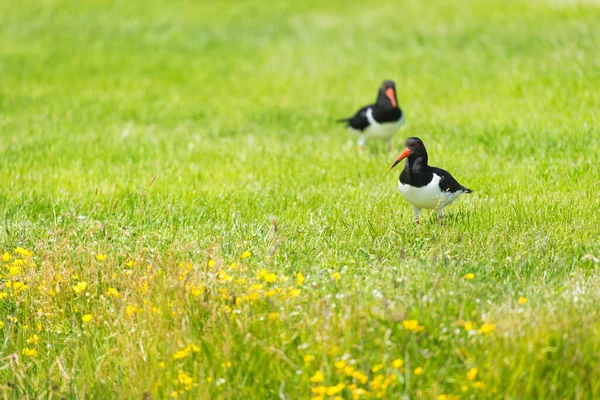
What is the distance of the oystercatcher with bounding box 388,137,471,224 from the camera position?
696 cm

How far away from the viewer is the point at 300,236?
695 centimetres

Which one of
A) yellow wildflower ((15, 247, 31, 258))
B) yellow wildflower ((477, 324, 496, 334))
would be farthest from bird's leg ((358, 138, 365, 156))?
yellow wildflower ((477, 324, 496, 334))

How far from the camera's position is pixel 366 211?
25.1 ft

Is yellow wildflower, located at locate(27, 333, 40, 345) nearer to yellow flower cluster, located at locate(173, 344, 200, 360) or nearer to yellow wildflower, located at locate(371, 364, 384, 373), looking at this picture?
yellow flower cluster, located at locate(173, 344, 200, 360)

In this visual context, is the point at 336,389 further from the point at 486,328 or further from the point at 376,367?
the point at 486,328

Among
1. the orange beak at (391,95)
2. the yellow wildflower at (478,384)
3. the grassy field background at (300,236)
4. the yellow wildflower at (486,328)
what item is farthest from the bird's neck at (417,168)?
the orange beak at (391,95)

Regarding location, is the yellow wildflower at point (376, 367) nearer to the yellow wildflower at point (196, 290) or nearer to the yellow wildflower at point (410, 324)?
the yellow wildflower at point (410, 324)

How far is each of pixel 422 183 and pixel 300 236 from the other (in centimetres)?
114

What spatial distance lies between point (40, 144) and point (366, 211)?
17.9ft

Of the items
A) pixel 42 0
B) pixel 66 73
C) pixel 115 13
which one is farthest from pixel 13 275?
pixel 42 0

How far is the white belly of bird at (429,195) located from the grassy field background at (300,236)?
0.64ft

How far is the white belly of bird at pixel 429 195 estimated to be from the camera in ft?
22.8

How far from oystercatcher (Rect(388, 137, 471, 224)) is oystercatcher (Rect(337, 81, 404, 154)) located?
3.17 meters

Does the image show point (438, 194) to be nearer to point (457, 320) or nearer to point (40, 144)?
point (457, 320)
